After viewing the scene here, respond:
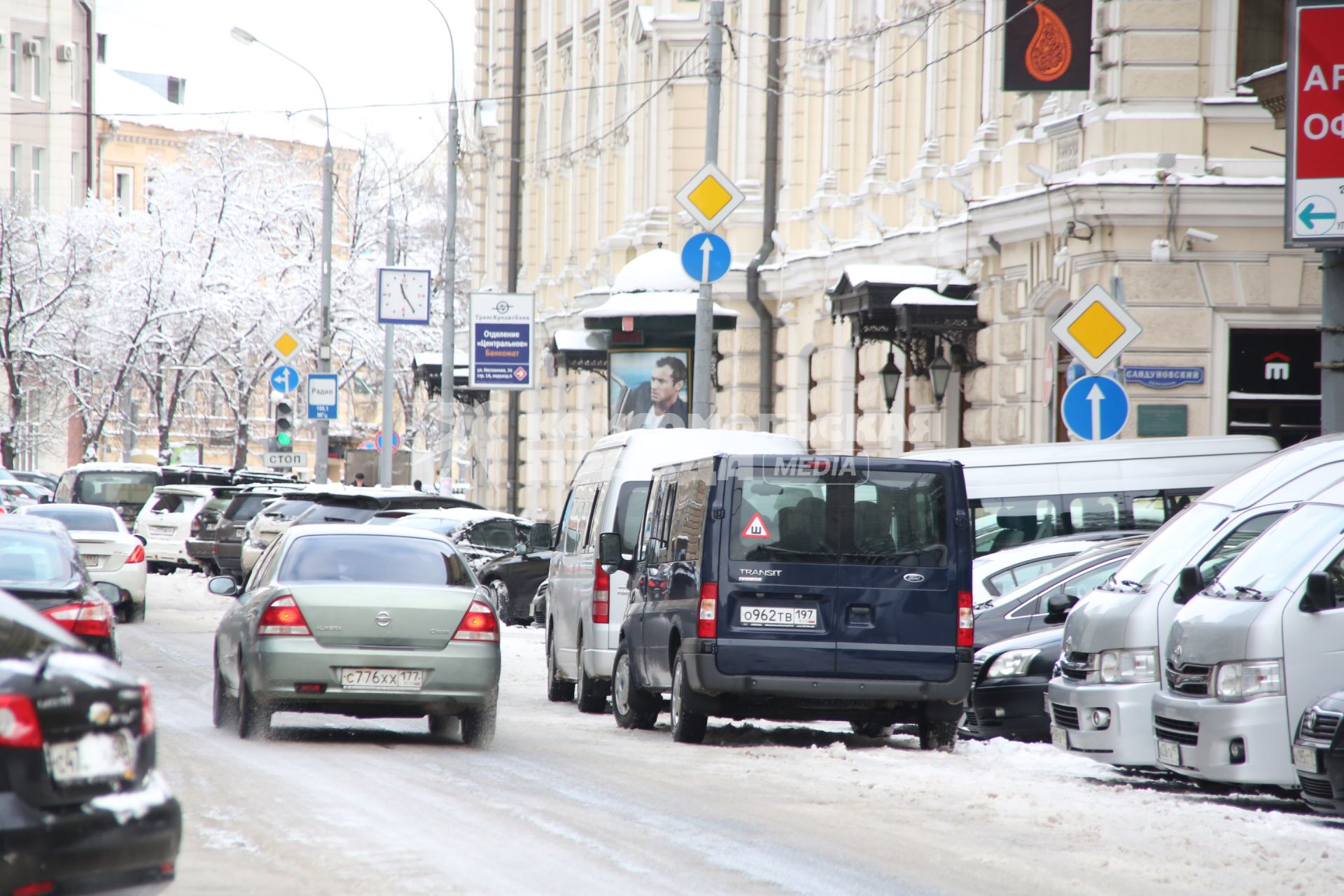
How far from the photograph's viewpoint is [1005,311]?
26.3 m

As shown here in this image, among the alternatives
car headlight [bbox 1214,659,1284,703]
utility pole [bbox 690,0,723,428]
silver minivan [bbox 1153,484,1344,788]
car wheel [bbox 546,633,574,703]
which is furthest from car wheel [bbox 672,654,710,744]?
utility pole [bbox 690,0,723,428]

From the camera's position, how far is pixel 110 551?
2816 cm

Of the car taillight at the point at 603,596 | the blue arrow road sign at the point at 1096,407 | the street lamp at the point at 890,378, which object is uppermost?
the street lamp at the point at 890,378

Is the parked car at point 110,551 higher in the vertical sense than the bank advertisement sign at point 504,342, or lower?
lower

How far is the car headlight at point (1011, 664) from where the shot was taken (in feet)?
47.0

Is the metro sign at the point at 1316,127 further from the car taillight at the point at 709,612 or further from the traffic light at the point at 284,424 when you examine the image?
the traffic light at the point at 284,424

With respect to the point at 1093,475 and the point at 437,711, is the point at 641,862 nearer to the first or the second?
the point at 437,711

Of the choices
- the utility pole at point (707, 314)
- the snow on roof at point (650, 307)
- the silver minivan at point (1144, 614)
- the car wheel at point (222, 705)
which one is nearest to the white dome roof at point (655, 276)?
the snow on roof at point (650, 307)

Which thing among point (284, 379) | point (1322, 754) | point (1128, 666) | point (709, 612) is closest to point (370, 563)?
point (709, 612)

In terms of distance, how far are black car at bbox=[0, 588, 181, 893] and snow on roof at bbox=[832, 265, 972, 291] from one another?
851 inches

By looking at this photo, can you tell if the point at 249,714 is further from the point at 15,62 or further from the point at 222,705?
the point at 15,62

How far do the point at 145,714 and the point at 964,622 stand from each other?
8.18m

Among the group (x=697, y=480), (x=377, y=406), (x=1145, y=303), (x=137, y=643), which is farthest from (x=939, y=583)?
(x=377, y=406)

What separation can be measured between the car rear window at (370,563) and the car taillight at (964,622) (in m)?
3.12
